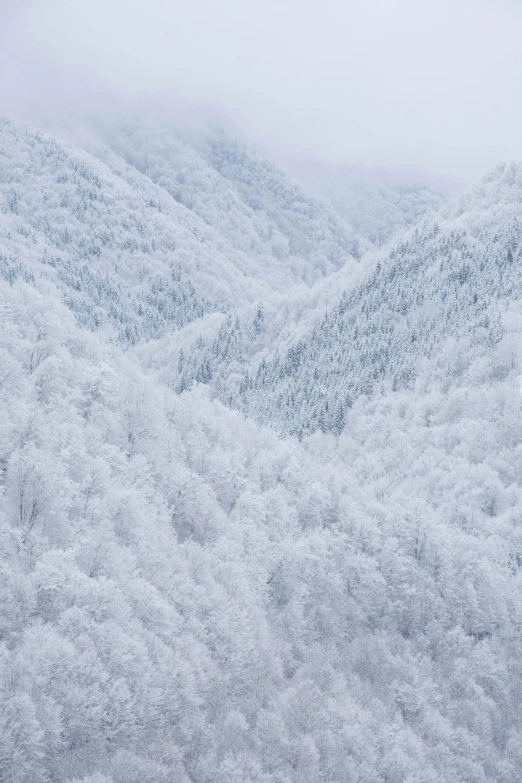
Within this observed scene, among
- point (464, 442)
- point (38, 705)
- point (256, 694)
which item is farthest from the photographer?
point (464, 442)

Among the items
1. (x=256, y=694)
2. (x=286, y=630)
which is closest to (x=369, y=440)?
(x=286, y=630)

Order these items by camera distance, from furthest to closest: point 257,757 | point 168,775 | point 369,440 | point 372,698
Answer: point 369,440
point 372,698
point 257,757
point 168,775

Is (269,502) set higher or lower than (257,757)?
higher

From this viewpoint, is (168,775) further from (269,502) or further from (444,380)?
(444,380)

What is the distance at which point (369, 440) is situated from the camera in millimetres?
179125

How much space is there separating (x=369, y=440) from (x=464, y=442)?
24508mm

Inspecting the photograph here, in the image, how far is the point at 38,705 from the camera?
205 feet

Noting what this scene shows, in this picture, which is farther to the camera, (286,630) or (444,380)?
(444,380)

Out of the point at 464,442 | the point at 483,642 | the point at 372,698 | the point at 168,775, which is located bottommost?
the point at 168,775

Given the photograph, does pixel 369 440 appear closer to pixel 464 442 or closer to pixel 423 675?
pixel 464 442

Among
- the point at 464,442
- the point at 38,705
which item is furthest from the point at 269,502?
the point at 464,442

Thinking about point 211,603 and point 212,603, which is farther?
point 212,603

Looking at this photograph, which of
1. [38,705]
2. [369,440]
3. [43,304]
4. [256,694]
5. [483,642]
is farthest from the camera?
[369,440]

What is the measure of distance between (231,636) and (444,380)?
116004mm
